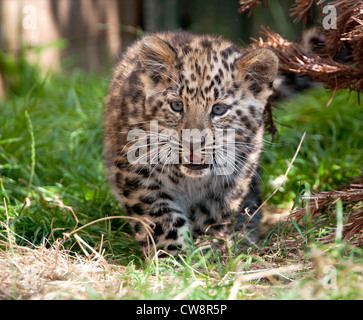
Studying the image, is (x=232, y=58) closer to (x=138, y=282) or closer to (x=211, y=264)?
(x=211, y=264)

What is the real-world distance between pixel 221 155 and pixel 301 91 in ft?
3.89

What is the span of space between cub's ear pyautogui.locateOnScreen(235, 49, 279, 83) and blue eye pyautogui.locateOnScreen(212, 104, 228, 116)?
0.32m

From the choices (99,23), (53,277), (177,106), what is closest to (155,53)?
(177,106)

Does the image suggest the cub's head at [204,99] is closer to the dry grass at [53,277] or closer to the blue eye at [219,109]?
the blue eye at [219,109]

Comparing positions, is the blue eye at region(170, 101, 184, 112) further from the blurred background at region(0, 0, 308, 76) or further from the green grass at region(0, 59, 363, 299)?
the blurred background at region(0, 0, 308, 76)

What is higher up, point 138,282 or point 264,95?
point 264,95

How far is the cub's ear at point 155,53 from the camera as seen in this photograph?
3598 mm

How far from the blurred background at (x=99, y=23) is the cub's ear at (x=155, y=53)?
3004mm

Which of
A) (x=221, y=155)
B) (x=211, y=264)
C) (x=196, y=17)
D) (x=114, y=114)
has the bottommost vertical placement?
(x=211, y=264)

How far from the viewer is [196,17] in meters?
9.28

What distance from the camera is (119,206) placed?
14.7 ft

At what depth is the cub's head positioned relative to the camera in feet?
11.4

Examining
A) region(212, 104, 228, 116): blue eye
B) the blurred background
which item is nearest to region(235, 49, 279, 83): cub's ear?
region(212, 104, 228, 116): blue eye
